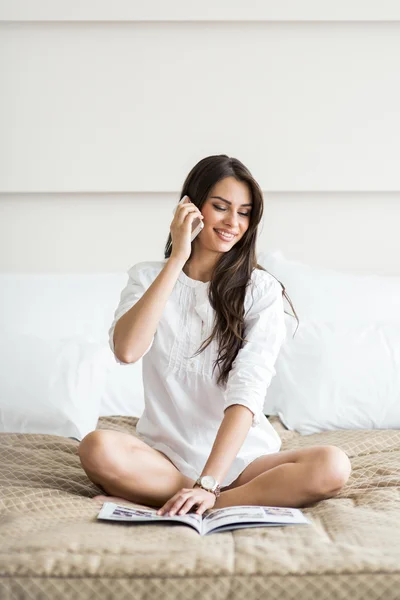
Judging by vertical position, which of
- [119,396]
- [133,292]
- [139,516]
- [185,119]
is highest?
[185,119]

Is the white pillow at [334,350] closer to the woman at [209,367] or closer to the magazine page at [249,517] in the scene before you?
the woman at [209,367]

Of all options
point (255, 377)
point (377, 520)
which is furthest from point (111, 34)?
point (377, 520)

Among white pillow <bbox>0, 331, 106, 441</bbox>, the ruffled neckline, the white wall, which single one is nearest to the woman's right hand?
the ruffled neckline

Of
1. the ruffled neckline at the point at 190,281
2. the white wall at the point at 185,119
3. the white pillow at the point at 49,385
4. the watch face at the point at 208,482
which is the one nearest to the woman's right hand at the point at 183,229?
the ruffled neckline at the point at 190,281

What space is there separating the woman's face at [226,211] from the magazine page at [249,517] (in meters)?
0.66

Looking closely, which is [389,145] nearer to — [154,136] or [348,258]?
[348,258]

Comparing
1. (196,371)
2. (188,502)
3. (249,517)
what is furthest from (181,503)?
(196,371)

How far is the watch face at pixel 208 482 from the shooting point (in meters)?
1.60

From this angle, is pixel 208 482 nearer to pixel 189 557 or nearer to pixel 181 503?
pixel 181 503

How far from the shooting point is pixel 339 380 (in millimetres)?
2420

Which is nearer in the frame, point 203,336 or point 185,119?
point 203,336

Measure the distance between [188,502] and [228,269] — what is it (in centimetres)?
65

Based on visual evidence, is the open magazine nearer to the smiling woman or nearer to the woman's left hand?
the woman's left hand

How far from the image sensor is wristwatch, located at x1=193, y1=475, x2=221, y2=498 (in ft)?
5.26
